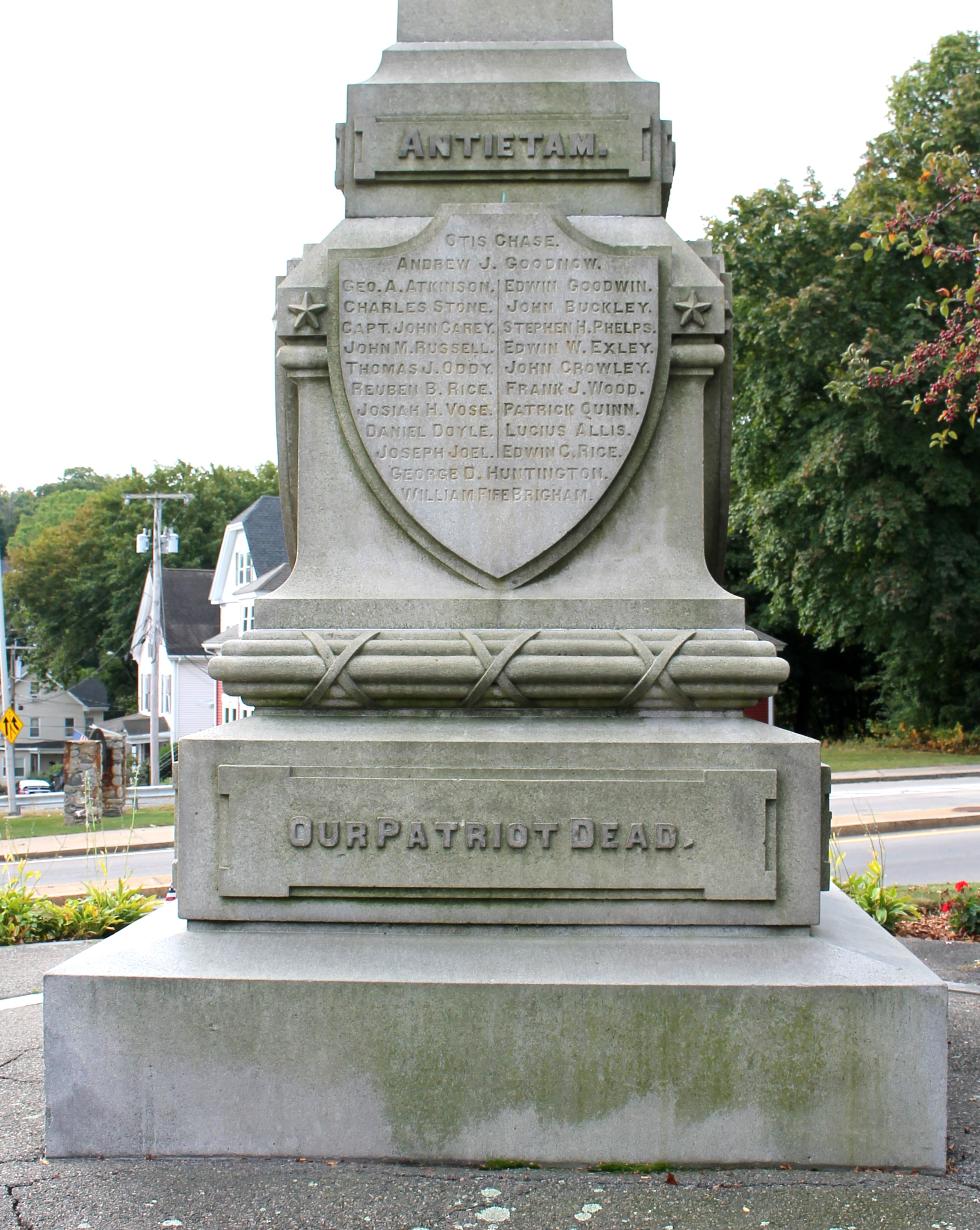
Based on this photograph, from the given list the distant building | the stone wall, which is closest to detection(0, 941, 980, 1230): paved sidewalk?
the stone wall

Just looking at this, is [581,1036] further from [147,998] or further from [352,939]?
[147,998]

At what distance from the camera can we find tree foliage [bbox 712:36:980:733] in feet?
89.0

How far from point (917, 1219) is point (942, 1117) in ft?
1.37

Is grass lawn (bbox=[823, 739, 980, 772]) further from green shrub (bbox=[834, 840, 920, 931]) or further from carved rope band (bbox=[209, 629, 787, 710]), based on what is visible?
carved rope band (bbox=[209, 629, 787, 710])

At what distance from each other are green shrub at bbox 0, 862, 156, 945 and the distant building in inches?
3204

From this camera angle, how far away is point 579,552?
4477mm

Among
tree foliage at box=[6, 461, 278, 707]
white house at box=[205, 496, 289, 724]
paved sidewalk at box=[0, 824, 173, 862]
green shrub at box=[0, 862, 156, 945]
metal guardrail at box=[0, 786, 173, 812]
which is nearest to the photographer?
green shrub at box=[0, 862, 156, 945]

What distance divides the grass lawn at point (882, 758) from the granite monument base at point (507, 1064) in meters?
21.0

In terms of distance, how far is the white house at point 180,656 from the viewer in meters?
56.8

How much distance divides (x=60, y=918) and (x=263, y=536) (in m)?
41.9

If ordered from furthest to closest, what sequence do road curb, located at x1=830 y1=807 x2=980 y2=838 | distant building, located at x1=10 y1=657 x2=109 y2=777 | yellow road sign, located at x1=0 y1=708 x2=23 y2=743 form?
distant building, located at x1=10 y1=657 x2=109 y2=777
yellow road sign, located at x1=0 y1=708 x2=23 y2=743
road curb, located at x1=830 y1=807 x2=980 y2=838

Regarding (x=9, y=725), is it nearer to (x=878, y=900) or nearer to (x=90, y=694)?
(x=878, y=900)

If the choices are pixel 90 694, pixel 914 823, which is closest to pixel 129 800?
pixel 914 823

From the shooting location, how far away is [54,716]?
89438mm
